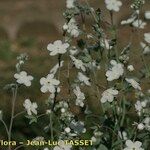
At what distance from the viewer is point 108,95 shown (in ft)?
10.8

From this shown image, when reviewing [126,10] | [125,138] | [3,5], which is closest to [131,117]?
[125,138]

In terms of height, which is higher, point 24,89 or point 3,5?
point 3,5

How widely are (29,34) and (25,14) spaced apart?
0.28m

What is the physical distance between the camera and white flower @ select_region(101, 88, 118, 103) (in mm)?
3291

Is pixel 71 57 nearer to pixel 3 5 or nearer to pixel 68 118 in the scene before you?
pixel 68 118

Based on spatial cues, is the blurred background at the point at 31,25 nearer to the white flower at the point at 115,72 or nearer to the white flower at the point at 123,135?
the white flower at the point at 123,135

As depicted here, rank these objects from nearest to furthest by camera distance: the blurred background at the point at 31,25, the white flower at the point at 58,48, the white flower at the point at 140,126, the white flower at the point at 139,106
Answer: the white flower at the point at 58,48, the white flower at the point at 140,126, the white flower at the point at 139,106, the blurred background at the point at 31,25

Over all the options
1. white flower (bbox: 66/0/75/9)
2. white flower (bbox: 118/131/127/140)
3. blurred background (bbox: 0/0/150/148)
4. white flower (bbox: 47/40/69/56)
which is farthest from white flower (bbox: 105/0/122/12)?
blurred background (bbox: 0/0/150/148)

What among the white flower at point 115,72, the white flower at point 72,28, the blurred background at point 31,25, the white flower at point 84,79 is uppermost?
the blurred background at point 31,25

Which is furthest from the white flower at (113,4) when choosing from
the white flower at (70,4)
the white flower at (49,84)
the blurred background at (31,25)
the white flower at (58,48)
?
the blurred background at (31,25)

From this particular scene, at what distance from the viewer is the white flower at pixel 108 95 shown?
10.8ft

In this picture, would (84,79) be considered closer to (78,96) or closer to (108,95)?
(78,96)

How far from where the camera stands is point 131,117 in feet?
15.4

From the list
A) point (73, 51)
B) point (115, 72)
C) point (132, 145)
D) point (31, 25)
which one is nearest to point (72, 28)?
point (73, 51)
